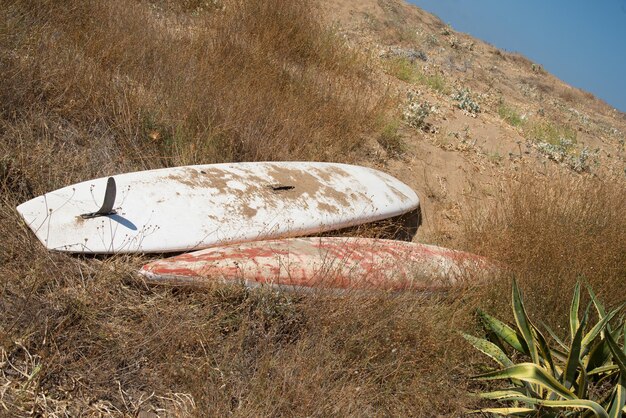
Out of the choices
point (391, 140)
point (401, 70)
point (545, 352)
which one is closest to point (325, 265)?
point (545, 352)

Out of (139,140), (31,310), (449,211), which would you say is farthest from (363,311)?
(449,211)

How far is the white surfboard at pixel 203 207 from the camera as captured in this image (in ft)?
11.2

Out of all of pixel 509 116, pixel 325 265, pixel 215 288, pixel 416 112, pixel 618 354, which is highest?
pixel 509 116

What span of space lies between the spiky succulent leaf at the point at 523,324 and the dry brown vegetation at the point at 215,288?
325mm

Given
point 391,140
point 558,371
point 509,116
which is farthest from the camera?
point 509,116

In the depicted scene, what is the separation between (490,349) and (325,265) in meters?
1.06

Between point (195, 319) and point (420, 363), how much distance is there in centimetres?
124

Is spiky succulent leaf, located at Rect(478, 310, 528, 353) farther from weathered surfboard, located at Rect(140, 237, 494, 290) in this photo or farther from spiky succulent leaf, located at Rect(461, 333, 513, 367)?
weathered surfboard, located at Rect(140, 237, 494, 290)

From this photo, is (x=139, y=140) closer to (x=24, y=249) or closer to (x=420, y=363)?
(x=24, y=249)

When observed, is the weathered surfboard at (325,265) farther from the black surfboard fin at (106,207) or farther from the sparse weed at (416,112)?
the sparse weed at (416,112)

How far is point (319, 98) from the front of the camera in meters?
6.02

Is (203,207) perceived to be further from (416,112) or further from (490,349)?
(416,112)

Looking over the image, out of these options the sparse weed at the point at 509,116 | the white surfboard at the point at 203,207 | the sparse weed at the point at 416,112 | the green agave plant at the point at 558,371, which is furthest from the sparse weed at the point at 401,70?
the green agave plant at the point at 558,371

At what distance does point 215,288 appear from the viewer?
324cm
